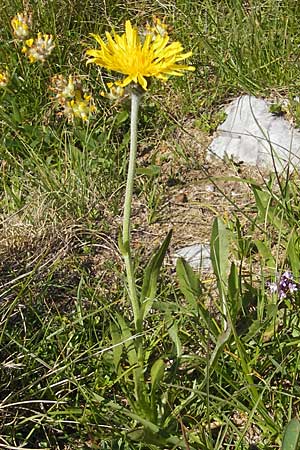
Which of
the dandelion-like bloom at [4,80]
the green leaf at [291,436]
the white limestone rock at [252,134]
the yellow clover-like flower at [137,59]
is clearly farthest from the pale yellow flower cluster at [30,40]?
the green leaf at [291,436]

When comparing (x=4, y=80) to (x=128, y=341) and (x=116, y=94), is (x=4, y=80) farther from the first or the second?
(x=128, y=341)

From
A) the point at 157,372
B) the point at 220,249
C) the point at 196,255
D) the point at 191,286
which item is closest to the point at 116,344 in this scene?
the point at 157,372

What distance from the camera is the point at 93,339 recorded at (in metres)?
1.88

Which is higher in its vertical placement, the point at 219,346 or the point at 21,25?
the point at 21,25

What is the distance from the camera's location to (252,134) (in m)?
2.57

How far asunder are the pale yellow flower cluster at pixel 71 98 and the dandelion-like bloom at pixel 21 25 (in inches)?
10.3

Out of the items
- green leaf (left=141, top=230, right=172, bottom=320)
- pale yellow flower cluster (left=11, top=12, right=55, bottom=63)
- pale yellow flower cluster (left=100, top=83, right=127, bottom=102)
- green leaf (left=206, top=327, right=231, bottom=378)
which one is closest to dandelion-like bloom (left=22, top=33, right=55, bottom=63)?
pale yellow flower cluster (left=11, top=12, right=55, bottom=63)

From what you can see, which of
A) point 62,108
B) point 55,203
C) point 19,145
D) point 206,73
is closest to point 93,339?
point 55,203

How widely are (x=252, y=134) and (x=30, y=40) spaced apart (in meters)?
0.85

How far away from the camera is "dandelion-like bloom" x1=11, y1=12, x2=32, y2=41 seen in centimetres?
259

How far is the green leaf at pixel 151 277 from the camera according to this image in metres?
1.63

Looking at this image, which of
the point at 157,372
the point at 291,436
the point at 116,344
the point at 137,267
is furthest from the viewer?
the point at 137,267

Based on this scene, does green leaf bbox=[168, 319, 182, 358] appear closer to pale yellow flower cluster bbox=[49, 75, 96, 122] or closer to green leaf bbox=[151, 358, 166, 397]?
green leaf bbox=[151, 358, 166, 397]

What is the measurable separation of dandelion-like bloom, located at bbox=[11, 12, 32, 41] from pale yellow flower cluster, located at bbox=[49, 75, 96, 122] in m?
0.26
